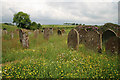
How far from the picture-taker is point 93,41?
7.77 m

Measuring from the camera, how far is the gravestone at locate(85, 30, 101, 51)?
24.6 ft

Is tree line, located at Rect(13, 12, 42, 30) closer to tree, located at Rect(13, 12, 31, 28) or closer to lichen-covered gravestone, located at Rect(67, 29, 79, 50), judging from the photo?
tree, located at Rect(13, 12, 31, 28)

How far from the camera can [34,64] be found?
4.96 m

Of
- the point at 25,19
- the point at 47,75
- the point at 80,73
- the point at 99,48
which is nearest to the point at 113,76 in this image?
the point at 80,73

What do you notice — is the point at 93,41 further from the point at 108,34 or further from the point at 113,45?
the point at 108,34

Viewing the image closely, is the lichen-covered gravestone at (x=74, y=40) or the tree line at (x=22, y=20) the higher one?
the tree line at (x=22, y=20)

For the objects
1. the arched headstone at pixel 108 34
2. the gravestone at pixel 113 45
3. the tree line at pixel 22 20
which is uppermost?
the tree line at pixel 22 20

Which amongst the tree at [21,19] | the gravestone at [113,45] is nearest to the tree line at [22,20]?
the tree at [21,19]

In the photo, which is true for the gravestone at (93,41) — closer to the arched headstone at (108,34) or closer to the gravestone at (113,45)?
the gravestone at (113,45)

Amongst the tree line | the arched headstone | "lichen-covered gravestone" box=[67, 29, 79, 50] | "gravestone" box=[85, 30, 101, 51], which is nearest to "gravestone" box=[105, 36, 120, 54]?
"gravestone" box=[85, 30, 101, 51]

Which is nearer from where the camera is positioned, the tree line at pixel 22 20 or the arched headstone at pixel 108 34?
the arched headstone at pixel 108 34

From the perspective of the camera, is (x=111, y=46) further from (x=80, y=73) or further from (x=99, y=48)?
(x=80, y=73)

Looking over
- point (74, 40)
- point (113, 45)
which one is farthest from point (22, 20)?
point (113, 45)

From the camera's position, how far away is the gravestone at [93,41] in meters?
7.50
